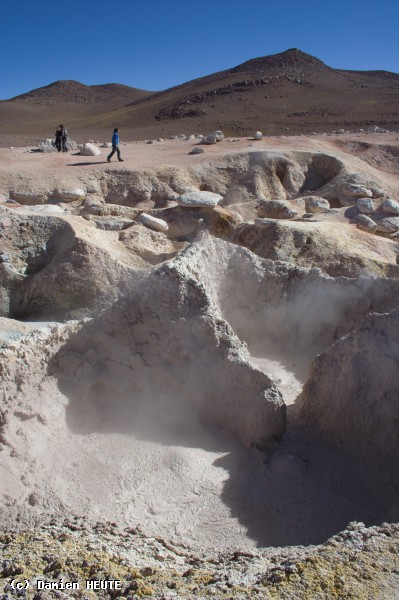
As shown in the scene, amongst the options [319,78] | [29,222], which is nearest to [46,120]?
[319,78]

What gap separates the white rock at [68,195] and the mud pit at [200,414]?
247 inches

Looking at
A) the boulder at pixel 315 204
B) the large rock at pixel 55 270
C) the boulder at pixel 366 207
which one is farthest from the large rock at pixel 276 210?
the large rock at pixel 55 270

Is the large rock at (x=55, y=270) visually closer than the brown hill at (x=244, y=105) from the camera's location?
Yes

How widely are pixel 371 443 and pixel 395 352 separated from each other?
1.95ft

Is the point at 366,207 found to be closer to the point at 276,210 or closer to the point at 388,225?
the point at 388,225

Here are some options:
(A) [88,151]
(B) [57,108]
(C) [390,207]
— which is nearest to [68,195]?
(A) [88,151]


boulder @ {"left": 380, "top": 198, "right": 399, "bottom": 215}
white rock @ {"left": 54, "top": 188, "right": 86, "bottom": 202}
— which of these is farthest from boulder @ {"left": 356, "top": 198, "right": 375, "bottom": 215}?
white rock @ {"left": 54, "top": 188, "right": 86, "bottom": 202}

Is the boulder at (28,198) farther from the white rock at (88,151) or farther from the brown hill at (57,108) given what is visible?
the brown hill at (57,108)

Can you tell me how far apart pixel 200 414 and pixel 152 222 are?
5059mm

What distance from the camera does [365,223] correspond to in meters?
9.76

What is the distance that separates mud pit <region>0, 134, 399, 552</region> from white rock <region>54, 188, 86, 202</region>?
20.6 ft

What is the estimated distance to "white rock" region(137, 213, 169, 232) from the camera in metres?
8.44

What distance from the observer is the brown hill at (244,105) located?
2881cm

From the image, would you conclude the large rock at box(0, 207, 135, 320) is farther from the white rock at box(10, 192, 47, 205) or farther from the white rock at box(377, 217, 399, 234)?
the white rock at box(377, 217, 399, 234)
